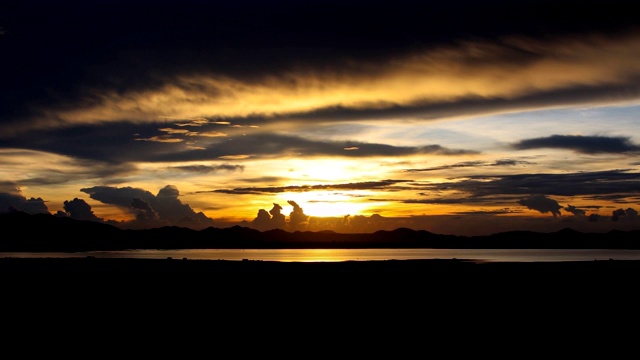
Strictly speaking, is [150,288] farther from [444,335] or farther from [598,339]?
[598,339]

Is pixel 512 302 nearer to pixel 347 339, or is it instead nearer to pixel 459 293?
pixel 459 293

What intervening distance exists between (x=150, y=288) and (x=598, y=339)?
22.7 meters

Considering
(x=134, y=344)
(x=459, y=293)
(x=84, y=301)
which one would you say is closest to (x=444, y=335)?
(x=134, y=344)

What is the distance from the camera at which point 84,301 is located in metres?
27.2

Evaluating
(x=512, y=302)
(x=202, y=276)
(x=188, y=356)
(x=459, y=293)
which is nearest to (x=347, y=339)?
(x=188, y=356)

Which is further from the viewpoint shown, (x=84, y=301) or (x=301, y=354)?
(x=84, y=301)

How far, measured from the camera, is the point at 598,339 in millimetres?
17750

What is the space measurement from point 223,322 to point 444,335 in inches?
295

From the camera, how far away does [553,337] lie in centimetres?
1822

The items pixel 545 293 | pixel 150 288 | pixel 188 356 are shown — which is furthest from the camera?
pixel 150 288

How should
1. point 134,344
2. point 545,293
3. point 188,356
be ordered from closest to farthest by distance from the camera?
point 188,356 < point 134,344 < point 545,293

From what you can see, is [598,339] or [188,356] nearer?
[188,356]

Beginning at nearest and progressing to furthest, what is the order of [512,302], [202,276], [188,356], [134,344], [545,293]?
[188,356] → [134,344] → [512,302] → [545,293] → [202,276]

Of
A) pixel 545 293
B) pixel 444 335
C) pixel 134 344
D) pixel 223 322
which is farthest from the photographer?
pixel 545 293
